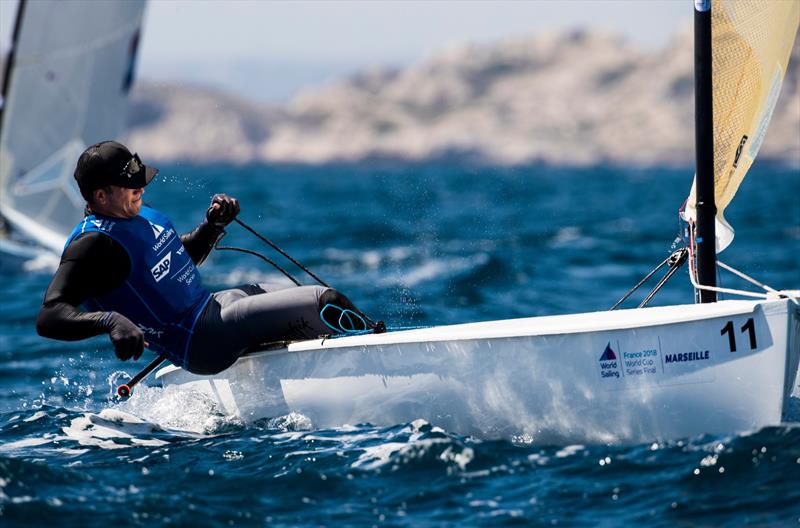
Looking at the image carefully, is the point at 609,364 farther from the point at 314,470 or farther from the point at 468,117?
the point at 468,117

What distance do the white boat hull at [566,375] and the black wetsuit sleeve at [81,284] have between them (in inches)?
31.3

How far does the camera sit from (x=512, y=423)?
4.38 meters

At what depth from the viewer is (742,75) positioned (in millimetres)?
4434

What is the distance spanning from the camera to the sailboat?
399cm

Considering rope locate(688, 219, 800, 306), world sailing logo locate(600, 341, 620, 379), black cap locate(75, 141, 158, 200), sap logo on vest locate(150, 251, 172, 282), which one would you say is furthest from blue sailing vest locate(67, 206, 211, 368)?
rope locate(688, 219, 800, 306)

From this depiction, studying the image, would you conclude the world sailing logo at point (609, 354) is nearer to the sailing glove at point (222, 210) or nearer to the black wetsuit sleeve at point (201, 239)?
the sailing glove at point (222, 210)

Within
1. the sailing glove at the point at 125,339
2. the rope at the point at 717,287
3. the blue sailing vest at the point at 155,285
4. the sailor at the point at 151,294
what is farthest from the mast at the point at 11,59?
the rope at the point at 717,287

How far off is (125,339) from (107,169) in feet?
2.59

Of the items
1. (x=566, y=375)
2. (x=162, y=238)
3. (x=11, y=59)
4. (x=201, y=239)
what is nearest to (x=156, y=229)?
(x=162, y=238)

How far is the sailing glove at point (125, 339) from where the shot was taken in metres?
3.94

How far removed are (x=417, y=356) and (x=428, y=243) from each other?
1233 cm

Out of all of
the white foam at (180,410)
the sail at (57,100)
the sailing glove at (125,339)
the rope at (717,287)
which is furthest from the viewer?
the sail at (57,100)

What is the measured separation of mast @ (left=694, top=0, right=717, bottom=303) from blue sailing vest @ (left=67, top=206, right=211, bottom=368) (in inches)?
84.3

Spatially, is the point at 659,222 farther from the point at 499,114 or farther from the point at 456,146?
the point at 499,114
